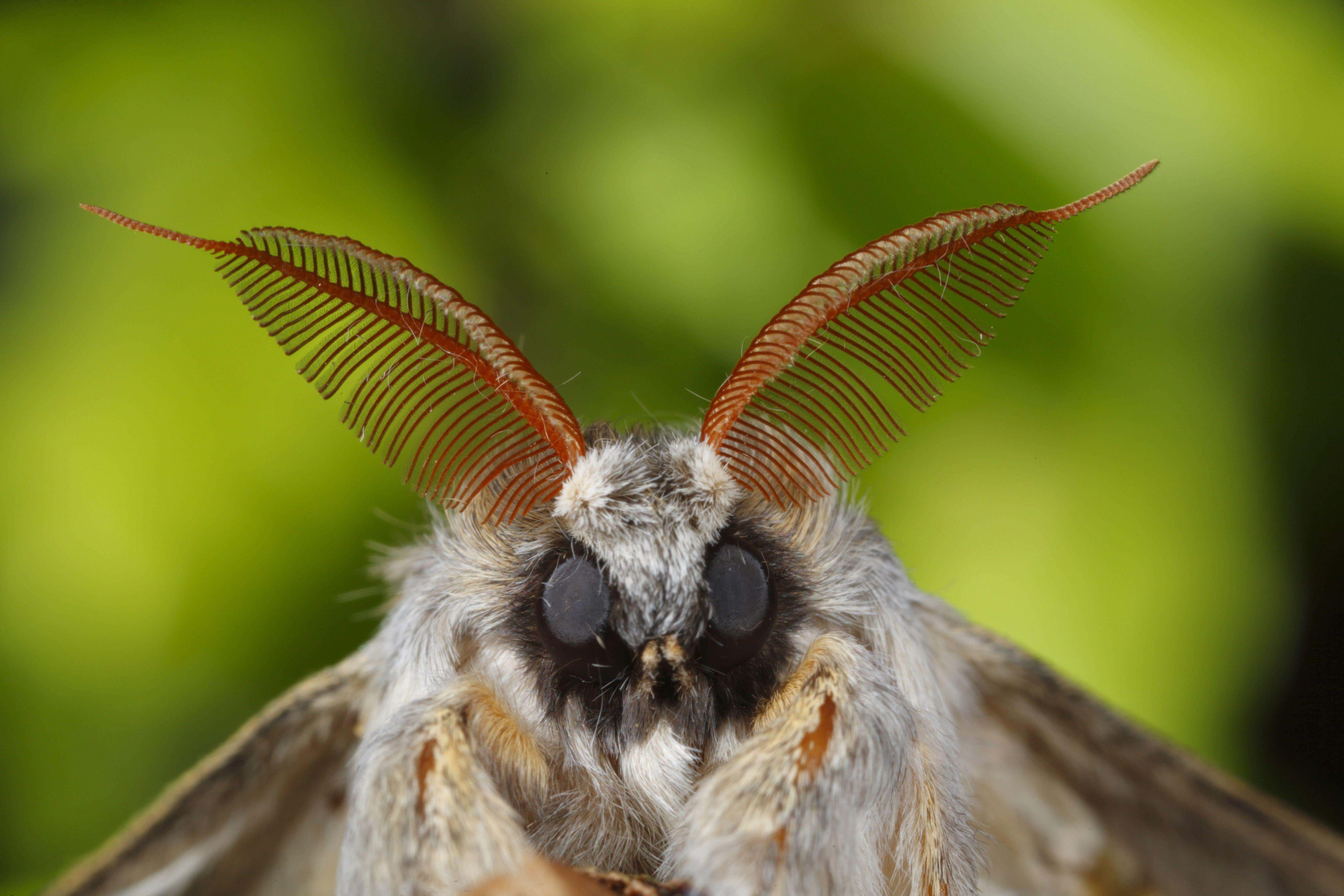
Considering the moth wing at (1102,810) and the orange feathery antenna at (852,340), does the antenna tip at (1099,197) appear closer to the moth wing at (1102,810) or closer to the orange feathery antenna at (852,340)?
the orange feathery antenna at (852,340)

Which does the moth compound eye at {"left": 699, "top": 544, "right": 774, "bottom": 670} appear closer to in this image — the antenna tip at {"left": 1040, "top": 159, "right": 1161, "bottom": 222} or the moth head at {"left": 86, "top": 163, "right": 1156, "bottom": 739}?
the moth head at {"left": 86, "top": 163, "right": 1156, "bottom": 739}

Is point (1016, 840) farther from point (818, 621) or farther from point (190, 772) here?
point (190, 772)

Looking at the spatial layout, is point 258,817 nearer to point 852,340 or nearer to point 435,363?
point 435,363

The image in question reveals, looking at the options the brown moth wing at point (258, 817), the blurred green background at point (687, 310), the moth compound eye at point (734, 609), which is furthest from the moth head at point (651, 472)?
the blurred green background at point (687, 310)

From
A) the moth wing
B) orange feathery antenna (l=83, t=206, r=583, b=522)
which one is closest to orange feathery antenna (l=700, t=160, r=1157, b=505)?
orange feathery antenna (l=83, t=206, r=583, b=522)

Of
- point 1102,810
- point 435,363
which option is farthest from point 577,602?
point 1102,810

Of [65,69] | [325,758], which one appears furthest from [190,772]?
[65,69]
